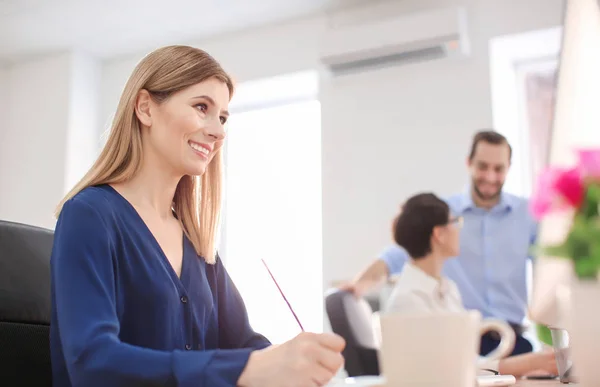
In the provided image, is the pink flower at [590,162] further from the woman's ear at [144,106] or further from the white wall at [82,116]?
the white wall at [82,116]

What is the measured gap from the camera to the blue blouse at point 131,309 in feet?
2.48

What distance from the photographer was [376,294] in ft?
9.22

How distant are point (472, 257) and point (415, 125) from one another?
88 cm

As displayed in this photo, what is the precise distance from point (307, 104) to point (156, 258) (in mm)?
3427

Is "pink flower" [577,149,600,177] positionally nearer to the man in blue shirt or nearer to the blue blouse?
the blue blouse

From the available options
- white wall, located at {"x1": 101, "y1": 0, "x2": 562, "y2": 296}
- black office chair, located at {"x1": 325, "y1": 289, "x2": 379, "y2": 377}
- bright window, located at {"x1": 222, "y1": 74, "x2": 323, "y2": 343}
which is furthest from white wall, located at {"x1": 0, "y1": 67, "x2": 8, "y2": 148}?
black office chair, located at {"x1": 325, "y1": 289, "x2": 379, "y2": 377}

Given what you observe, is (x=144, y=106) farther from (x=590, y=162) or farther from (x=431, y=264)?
(x=431, y=264)

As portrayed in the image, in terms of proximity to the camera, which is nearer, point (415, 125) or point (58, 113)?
point (415, 125)

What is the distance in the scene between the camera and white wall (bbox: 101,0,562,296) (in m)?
3.55

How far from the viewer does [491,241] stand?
3094 mm

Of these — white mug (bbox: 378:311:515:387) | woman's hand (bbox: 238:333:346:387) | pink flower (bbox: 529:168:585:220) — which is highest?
pink flower (bbox: 529:168:585:220)

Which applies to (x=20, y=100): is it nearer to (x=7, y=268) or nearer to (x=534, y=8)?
(x=534, y=8)

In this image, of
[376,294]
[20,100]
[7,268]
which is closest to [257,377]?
[7,268]

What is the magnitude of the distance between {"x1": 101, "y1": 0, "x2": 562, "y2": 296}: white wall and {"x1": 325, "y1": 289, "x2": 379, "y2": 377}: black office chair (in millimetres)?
1521
